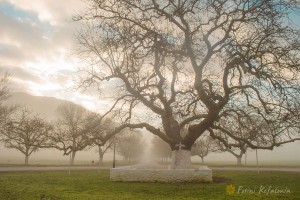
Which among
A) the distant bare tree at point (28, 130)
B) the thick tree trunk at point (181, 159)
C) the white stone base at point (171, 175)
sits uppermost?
the distant bare tree at point (28, 130)

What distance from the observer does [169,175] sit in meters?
24.1

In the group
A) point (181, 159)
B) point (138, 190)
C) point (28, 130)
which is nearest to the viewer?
point (138, 190)

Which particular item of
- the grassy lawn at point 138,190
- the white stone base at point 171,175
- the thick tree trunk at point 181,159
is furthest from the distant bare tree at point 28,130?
the thick tree trunk at point 181,159

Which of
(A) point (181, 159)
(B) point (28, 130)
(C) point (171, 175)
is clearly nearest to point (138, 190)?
(C) point (171, 175)

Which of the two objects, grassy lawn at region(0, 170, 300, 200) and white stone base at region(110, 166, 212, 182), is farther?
white stone base at region(110, 166, 212, 182)

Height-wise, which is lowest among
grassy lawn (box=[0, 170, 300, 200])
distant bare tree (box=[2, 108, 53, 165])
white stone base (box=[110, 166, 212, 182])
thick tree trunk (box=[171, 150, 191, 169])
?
grassy lawn (box=[0, 170, 300, 200])

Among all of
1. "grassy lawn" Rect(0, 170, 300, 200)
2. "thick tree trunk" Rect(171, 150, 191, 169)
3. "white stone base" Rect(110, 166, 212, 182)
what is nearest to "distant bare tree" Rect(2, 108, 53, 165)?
"grassy lawn" Rect(0, 170, 300, 200)

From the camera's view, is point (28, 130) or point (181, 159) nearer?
point (28, 130)

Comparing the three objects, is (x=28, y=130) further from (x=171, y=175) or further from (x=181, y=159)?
(x=181, y=159)

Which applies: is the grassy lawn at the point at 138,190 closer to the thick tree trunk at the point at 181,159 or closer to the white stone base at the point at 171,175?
the white stone base at the point at 171,175

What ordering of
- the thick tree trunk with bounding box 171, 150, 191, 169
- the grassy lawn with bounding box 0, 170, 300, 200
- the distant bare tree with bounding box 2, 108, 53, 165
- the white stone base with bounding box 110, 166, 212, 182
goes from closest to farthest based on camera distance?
1. the grassy lawn with bounding box 0, 170, 300, 200
2. the distant bare tree with bounding box 2, 108, 53, 165
3. the white stone base with bounding box 110, 166, 212, 182
4. the thick tree trunk with bounding box 171, 150, 191, 169

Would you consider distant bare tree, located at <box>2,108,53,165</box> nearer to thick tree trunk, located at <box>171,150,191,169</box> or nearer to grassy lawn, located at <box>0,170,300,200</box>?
grassy lawn, located at <box>0,170,300,200</box>

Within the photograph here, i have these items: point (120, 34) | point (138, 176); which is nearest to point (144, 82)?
point (120, 34)

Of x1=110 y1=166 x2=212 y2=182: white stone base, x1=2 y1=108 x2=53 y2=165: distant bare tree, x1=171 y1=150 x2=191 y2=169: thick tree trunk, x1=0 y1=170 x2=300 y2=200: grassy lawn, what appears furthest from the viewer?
x1=171 y1=150 x2=191 y2=169: thick tree trunk
